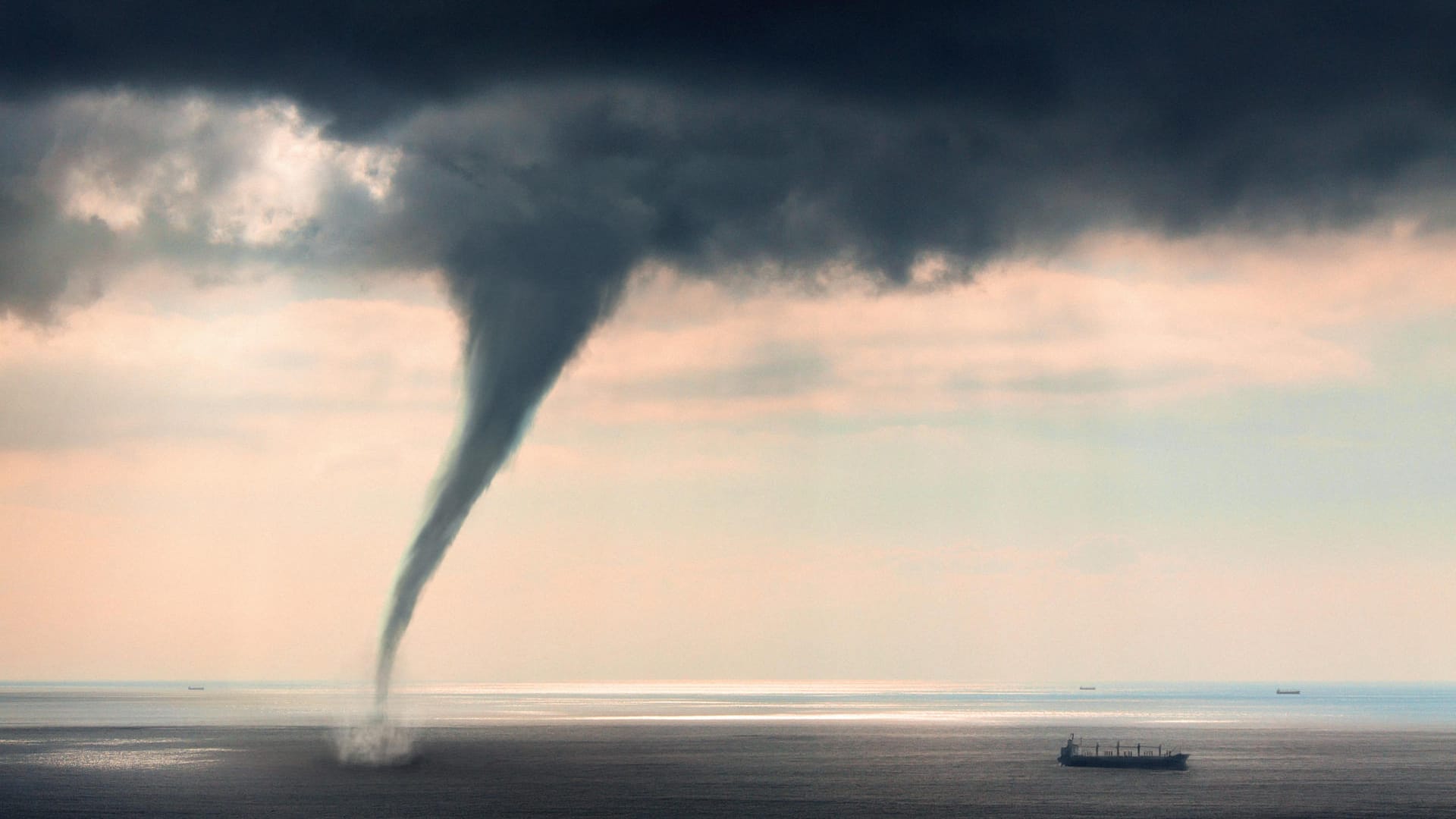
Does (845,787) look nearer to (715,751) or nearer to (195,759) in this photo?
(715,751)

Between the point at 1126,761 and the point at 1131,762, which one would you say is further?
the point at 1126,761

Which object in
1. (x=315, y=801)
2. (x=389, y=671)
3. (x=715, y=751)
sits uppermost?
(x=389, y=671)

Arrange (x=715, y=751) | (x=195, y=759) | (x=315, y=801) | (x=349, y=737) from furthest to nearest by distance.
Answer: (x=715, y=751) → (x=195, y=759) → (x=349, y=737) → (x=315, y=801)

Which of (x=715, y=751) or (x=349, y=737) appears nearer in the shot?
(x=349, y=737)

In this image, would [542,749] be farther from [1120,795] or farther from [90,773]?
[1120,795]

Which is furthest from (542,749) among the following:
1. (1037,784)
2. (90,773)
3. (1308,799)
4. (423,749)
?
(1308,799)

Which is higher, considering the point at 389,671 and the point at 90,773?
the point at 389,671

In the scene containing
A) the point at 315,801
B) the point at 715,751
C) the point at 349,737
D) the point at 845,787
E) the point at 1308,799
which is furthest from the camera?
the point at 715,751
